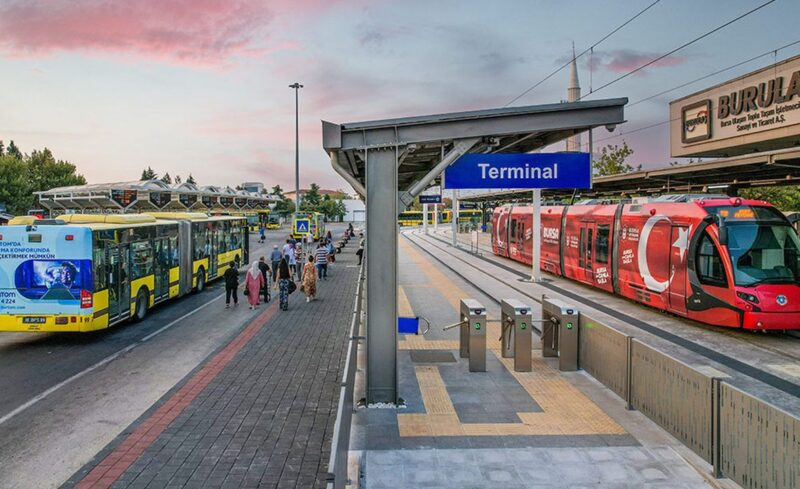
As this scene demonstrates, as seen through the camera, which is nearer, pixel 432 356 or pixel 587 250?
pixel 432 356

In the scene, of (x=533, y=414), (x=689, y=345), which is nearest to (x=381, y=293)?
(x=533, y=414)

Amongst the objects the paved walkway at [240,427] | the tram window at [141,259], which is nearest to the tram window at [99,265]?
the tram window at [141,259]

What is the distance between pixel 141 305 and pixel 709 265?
47.9 feet

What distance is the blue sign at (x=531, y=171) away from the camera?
8.43 meters

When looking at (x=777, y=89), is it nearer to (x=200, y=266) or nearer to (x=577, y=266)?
(x=577, y=266)

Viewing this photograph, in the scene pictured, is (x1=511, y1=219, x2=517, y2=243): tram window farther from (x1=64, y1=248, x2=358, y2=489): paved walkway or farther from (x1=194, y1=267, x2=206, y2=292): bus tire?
(x1=64, y1=248, x2=358, y2=489): paved walkway

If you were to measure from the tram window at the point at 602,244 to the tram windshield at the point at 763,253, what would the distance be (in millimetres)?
5627

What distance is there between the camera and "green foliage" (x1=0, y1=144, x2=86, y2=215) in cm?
6391

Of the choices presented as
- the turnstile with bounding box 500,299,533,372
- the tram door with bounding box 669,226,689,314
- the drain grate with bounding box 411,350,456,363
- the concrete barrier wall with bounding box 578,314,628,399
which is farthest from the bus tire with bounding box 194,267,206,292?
the tram door with bounding box 669,226,689,314

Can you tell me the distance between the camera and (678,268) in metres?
14.2

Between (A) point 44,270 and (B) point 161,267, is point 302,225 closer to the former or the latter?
(B) point 161,267

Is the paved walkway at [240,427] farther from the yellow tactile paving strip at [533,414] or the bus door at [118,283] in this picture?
the bus door at [118,283]

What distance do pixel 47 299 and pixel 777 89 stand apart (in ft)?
83.6

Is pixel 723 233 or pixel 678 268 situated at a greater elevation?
pixel 723 233
